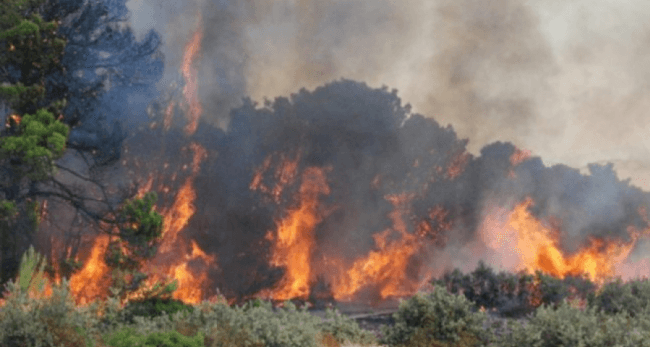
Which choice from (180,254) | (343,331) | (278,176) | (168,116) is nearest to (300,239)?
(278,176)

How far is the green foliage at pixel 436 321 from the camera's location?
1455cm

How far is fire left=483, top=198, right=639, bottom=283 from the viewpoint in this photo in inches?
1272

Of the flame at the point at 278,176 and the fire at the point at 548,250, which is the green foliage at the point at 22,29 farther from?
the fire at the point at 548,250

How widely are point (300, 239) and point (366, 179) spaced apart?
5.05 meters

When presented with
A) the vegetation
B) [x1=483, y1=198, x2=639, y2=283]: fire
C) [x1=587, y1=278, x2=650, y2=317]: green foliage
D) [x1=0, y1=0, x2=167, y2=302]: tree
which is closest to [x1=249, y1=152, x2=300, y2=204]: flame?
[x1=0, y1=0, x2=167, y2=302]: tree

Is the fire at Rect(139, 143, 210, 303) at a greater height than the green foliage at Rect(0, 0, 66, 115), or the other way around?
the green foliage at Rect(0, 0, 66, 115)

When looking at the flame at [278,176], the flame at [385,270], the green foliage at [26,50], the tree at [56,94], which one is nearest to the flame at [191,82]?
the flame at [278,176]

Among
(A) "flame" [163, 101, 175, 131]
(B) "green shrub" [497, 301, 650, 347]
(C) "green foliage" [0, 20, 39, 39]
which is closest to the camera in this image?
(B) "green shrub" [497, 301, 650, 347]

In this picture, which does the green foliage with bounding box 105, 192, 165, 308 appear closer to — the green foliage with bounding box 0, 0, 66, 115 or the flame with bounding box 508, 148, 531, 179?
the green foliage with bounding box 0, 0, 66, 115

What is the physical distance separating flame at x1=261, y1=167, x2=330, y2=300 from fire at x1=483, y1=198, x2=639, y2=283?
26.6ft

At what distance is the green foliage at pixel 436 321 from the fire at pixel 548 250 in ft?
57.9

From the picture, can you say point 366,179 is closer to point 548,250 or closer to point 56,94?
point 548,250

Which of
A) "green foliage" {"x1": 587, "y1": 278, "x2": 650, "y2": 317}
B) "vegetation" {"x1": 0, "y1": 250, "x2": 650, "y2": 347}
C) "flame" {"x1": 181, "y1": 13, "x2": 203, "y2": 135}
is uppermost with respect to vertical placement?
"flame" {"x1": 181, "y1": 13, "x2": 203, "y2": 135}

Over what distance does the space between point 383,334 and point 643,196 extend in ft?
83.1
